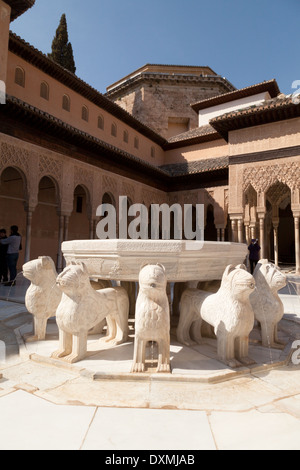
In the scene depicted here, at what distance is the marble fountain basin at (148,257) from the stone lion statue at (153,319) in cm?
36

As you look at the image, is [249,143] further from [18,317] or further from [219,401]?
[219,401]

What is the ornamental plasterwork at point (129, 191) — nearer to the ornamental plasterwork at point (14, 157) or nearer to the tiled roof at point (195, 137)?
the ornamental plasterwork at point (14, 157)

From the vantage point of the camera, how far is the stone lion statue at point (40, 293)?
3.60 m

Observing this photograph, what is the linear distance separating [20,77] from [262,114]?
10.0 m

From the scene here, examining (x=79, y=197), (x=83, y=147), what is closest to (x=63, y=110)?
(x=83, y=147)

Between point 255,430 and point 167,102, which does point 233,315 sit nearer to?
point 255,430

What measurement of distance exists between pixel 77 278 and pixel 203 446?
1.77 metres

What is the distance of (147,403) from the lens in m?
2.15

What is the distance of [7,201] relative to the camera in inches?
558

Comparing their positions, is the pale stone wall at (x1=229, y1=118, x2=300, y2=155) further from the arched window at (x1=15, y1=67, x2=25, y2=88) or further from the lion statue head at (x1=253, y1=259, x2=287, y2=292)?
the lion statue head at (x1=253, y1=259, x2=287, y2=292)

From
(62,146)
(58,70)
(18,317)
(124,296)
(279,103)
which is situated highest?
(58,70)

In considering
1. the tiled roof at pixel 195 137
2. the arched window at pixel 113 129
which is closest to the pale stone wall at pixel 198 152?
the tiled roof at pixel 195 137

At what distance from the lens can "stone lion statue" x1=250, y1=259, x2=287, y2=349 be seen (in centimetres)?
346

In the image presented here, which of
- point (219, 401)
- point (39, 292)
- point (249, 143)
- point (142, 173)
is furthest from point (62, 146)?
point (219, 401)
